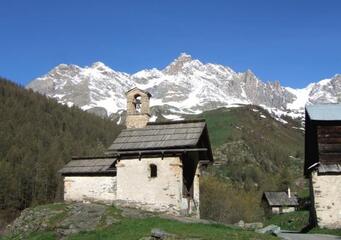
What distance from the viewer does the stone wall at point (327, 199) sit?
31.7 metres

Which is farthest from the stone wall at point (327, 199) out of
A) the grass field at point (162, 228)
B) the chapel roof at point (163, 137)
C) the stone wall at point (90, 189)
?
the stone wall at point (90, 189)

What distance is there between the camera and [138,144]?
111ft

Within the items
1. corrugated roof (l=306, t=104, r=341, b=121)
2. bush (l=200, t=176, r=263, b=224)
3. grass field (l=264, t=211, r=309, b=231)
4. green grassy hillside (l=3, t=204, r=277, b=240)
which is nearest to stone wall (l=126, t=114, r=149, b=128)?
green grassy hillside (l=3, t=204, r=277, b=240)

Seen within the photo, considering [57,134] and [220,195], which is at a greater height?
[57,134]

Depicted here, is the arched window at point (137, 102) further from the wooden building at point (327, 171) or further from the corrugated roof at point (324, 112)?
the wooden building at point (327, 171)

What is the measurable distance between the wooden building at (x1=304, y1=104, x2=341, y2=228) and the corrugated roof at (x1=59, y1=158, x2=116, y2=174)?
44.9ft

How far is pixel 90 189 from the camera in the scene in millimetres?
35188

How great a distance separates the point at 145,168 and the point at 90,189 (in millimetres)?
4663

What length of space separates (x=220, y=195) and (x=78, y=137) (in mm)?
89918

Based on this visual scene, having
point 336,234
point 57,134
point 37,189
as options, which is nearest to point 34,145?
point 57,134

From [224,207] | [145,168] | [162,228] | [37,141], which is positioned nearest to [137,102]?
[145,168]

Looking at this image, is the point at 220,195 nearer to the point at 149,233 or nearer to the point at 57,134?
the point at 149,233

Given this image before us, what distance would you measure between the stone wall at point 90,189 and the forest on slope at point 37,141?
189ft

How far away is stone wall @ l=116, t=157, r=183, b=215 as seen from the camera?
106ft
